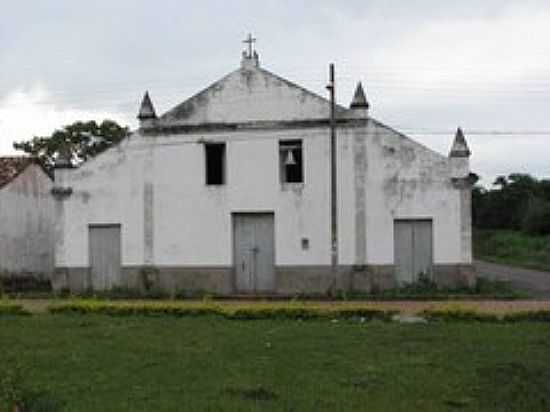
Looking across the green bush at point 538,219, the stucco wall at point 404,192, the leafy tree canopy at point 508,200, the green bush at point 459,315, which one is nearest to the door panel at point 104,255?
the stucco wall at point 404,192

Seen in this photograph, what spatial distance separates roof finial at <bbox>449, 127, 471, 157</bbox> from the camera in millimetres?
30047

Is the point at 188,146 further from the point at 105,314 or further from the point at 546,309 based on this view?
the point at 546,309

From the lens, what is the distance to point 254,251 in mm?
31391

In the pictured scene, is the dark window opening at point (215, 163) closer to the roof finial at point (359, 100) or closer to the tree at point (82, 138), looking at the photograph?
the roof finial at point (359, 100)

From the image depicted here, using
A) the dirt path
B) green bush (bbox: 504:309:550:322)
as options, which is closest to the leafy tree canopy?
the dirt path

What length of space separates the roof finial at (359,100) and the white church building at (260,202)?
42mm

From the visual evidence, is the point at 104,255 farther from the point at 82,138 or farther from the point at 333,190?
the point at 82,138

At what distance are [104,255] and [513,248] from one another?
116 feet

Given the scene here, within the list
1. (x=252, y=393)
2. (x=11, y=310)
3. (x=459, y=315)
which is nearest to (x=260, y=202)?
(x=11, y=310)

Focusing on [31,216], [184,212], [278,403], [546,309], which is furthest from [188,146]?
[278,403]

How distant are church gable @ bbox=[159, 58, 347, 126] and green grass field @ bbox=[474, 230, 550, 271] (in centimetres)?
1882

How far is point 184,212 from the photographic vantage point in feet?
104

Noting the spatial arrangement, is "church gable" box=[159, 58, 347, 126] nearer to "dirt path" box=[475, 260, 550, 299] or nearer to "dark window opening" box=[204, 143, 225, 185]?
"dark window opening" box=[204, 143, 225, 185]

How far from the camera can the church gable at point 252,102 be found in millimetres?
31031
